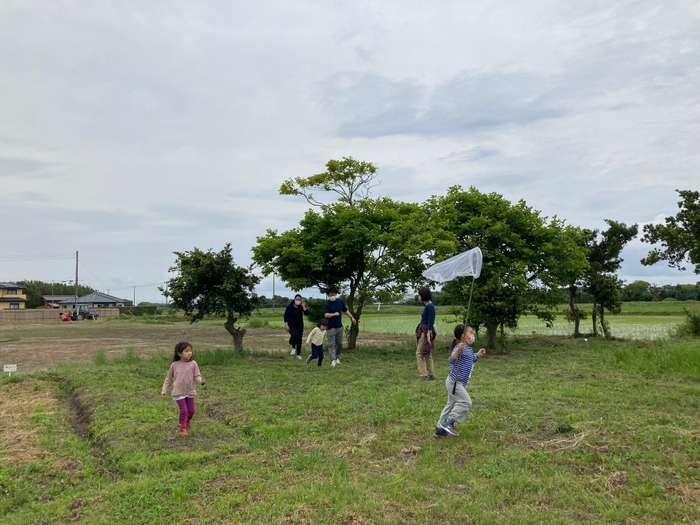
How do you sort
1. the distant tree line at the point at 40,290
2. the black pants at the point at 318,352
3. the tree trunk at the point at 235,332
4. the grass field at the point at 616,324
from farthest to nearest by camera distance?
the distant tree line at the point at 40,290
the grass field at the point at 616,324
the tree trunk at the point at 235,332
the black pants at the point at 318,352

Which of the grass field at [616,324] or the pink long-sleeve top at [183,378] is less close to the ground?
the pink long-sleeve top at [183,378]

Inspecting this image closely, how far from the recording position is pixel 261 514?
4.23m

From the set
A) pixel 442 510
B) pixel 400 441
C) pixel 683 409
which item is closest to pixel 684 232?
pixel 683 409

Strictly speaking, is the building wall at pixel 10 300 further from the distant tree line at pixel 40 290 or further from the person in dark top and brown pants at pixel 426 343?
the person in dark top and brown pants at pixel 426 343

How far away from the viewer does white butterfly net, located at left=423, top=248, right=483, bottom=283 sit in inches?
279

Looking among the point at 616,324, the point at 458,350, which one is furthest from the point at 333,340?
the point at 616,324

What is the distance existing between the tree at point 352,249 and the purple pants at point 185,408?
954cm

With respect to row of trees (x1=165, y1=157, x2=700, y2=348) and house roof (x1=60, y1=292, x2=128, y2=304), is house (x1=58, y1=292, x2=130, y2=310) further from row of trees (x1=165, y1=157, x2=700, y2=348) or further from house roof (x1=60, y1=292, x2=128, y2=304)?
row of trees (x1=165, y1=157, x2=700, y2=348)

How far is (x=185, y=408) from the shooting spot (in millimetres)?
6836

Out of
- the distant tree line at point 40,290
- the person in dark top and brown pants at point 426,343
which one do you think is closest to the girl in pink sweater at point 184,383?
the person in dark top and brown pants at point 426,343

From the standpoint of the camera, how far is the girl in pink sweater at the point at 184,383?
22.4 feet

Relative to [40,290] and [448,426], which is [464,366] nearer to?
[448,426]

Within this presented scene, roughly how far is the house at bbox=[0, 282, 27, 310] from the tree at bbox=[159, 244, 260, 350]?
254 feet

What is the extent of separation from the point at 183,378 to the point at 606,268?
19.0 m
